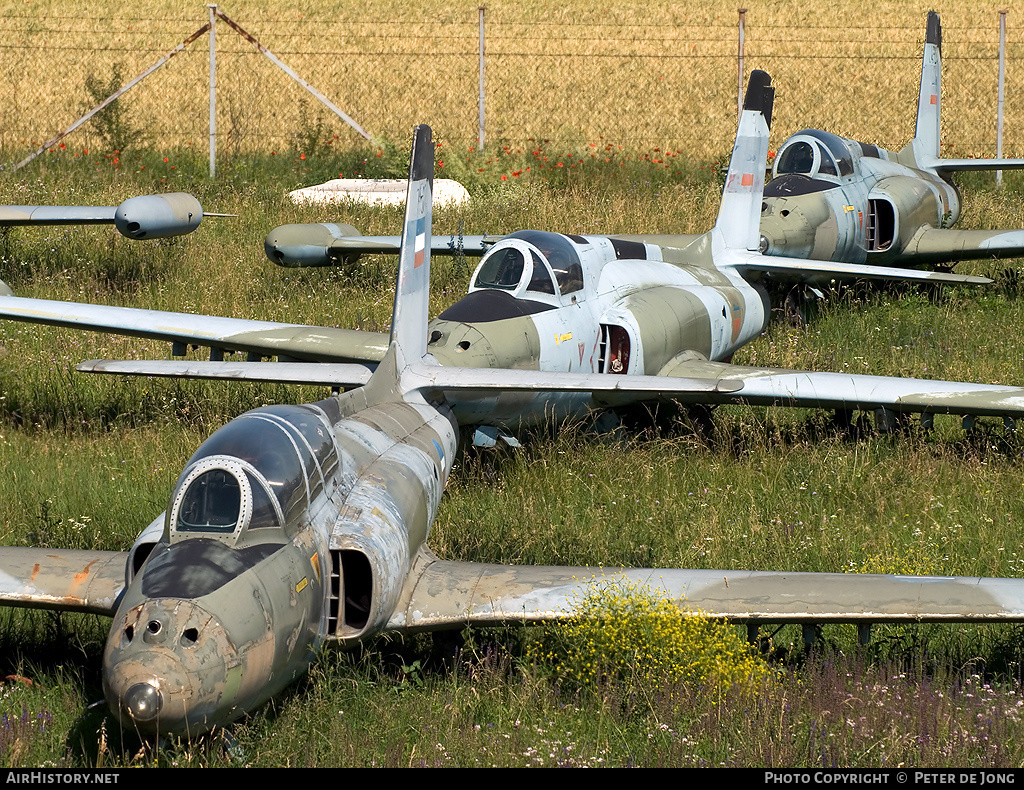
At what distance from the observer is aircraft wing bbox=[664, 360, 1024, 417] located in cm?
969

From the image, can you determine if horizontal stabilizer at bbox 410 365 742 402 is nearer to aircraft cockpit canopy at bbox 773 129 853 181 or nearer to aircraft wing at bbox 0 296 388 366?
aircraft wing at bbox 0 296 388 366

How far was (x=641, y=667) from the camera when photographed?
6.10 metres

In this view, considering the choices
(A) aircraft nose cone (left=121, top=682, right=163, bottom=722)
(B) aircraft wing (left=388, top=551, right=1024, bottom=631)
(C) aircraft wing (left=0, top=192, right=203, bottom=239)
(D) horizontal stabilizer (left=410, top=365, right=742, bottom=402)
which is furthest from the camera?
(C) aircraft wing (left=0, top=192, right=203, bottom=239)

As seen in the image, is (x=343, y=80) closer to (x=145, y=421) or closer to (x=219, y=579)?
(x=145, y=421)

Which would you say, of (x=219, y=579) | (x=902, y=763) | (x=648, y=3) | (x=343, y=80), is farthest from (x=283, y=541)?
(x=648, y=3)

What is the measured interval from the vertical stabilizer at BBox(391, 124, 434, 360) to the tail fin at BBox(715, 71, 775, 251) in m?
5.08

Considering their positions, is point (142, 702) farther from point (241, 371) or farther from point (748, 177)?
point (748, 177)

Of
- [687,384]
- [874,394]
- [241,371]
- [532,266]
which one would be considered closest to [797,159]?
[874,394]

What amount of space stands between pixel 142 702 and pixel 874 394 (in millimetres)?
7024

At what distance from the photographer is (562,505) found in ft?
30.3

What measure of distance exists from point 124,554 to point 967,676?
4.54m

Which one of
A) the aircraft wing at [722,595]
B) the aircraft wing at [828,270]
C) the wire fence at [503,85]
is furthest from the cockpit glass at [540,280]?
the wire fence at [503,85]

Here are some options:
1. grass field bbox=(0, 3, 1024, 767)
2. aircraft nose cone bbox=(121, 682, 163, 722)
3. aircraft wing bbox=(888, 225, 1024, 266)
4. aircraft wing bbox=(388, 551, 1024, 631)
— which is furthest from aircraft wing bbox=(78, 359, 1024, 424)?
aircraft wing bbox=(888, 225, 1024, 266)

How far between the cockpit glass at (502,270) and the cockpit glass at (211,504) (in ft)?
16.3
